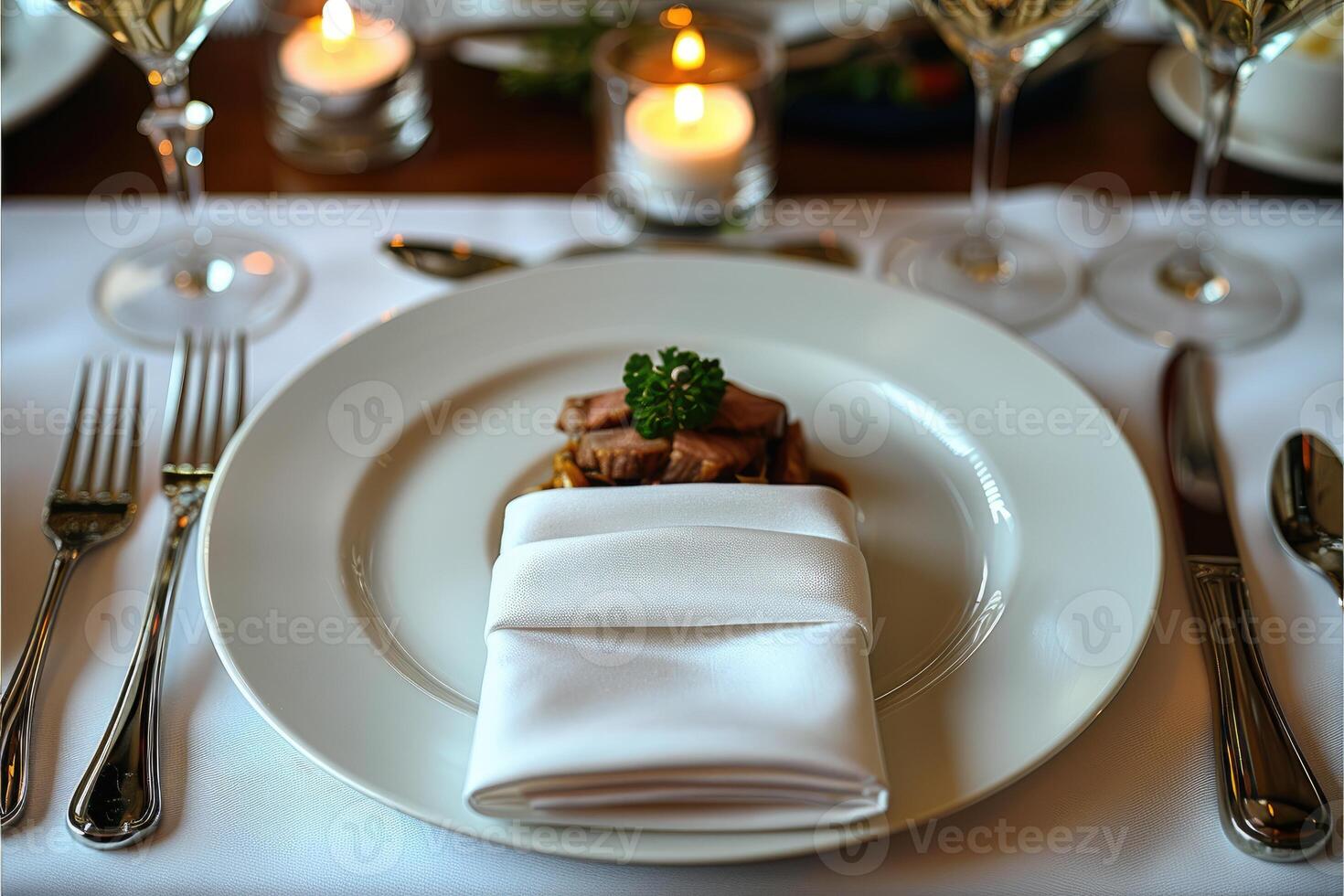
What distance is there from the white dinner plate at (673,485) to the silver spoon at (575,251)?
0.52 ft

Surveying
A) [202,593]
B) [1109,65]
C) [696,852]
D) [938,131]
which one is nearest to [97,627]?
[202,593]

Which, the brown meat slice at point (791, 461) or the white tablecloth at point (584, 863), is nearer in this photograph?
the white tablecloth at point (584, 863)

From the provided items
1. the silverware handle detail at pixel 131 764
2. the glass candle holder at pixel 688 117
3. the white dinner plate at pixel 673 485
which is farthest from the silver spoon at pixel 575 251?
the silverware handle detail at pixel 131 764

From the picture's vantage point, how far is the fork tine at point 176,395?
98 centimetres

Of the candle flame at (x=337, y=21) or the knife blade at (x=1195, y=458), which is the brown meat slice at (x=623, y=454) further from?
the candle flame at (x=337, y=21)

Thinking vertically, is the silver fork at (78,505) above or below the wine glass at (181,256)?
below

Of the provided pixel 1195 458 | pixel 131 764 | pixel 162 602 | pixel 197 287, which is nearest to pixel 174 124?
pixel 197 287

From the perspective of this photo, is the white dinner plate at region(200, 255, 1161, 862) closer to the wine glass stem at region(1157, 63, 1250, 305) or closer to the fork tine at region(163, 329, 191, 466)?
the fork tine at region(163, 329, 191, 466)

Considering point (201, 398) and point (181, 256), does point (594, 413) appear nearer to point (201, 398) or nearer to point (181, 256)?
point (201, 398)

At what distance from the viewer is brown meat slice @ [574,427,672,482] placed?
0.87m

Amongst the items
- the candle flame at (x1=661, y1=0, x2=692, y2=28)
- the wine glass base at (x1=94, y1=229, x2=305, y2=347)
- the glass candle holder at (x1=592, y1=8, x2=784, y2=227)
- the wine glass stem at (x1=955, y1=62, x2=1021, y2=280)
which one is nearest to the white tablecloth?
the wine glass base at (x1=94, y1=229, x2=305, y2=347)

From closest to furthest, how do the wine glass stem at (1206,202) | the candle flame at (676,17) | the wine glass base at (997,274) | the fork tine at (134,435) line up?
the fork tine at (134,435) < the wine glass stem at (1206,202) < the wine glass base at (997,274) < the candle flame at (676,17)

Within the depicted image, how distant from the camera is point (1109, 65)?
1.56 m

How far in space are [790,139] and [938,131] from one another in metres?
0.19
